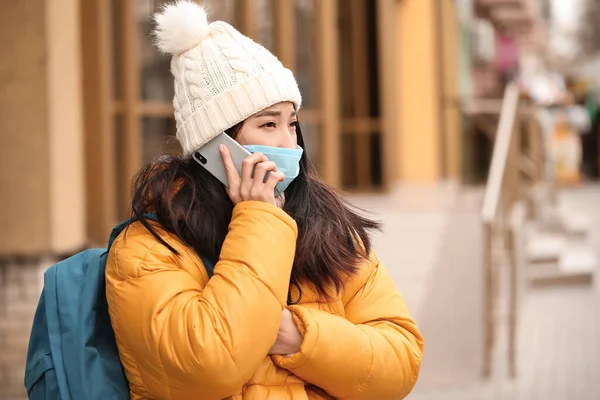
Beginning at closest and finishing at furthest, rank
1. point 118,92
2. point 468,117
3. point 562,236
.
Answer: point 118,92 < point 562,236 < point 468,117

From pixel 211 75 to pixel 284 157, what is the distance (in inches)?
10.9

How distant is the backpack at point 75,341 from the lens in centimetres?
235

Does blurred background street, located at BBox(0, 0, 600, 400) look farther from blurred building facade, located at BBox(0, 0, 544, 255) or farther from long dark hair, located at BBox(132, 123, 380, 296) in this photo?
long dark hair, located at BBox(132, 123, 380, 296)

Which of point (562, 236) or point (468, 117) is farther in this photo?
point (468, 117)

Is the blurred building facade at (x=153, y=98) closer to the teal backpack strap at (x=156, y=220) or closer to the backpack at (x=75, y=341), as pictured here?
the teal backpack strap at (x=156, y=220)

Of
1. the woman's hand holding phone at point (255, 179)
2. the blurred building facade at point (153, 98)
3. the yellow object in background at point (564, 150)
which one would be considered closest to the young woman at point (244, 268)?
the woman's hand holding phone at point (255, 179)

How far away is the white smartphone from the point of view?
2377mm

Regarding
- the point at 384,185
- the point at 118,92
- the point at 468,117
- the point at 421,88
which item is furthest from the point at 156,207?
the point at 468,117

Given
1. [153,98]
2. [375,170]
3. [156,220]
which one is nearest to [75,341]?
[156,220]

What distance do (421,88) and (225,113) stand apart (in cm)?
1291

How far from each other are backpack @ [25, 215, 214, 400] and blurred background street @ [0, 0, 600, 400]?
0.60m

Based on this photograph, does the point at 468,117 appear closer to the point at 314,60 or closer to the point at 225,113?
the point at 314,60

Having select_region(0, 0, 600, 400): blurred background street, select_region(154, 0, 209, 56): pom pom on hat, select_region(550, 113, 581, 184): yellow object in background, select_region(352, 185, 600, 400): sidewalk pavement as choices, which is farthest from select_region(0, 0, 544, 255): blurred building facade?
select_region(550, 113, 581, 184): yellow object in background

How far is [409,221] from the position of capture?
28.6 ft
